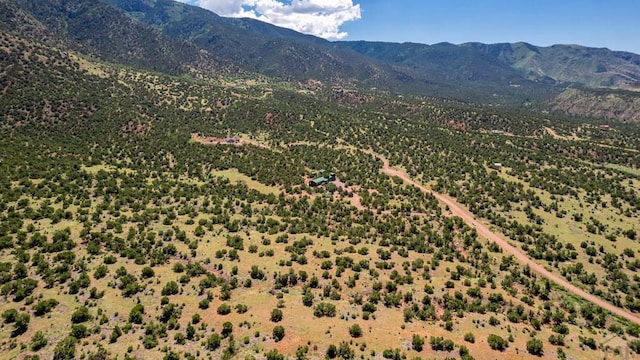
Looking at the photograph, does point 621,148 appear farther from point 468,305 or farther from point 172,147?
point 172,147

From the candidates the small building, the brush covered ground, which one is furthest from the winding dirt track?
the small building

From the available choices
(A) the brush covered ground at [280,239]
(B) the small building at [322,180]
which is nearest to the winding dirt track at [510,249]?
(A) the brush covered ground at [280,239]

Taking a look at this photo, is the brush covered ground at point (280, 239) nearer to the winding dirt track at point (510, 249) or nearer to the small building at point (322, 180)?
the winding dirt track at point (510, 249)

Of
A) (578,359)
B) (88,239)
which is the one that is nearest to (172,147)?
(88,239)

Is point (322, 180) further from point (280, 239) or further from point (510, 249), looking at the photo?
point (510, 249)

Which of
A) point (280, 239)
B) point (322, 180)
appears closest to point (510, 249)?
point (280, 239)

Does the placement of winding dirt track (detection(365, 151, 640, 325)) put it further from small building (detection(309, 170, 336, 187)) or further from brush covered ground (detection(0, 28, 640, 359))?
small building (detection(309, 170, 336, 187))

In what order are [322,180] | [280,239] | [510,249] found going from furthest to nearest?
[322,180]
[510,249]
[280,239]
